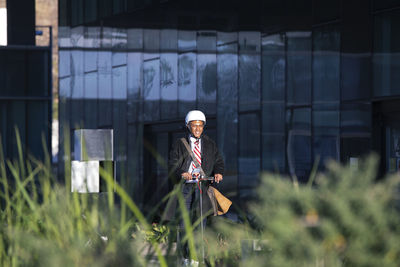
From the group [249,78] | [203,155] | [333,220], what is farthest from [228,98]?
[333,220]

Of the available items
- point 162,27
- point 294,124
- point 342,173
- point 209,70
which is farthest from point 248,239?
point 162,27

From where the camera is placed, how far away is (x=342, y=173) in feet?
11.4

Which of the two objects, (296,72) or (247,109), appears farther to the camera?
(247,109)

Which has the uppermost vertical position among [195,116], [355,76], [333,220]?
[355,76]

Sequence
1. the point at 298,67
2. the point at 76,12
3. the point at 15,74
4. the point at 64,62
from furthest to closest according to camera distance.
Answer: the point at 15,74, the point at 64,62, the point at 76,12, the point at 298,67

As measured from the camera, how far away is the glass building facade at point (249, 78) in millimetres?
13898

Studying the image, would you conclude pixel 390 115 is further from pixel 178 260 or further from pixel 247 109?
pixel 178 260

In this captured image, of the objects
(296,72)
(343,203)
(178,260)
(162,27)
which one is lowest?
(178,260)

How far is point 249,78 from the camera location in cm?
1716

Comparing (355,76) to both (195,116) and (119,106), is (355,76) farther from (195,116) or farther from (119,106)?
(119,106)

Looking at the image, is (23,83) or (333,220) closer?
(333,220)

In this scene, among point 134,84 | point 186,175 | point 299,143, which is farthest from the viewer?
point 134,84

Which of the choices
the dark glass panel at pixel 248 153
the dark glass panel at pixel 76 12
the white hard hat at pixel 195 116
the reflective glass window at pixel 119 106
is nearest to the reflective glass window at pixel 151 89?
the reflective glass window at pixel 119 106

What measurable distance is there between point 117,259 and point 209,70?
603 inches
